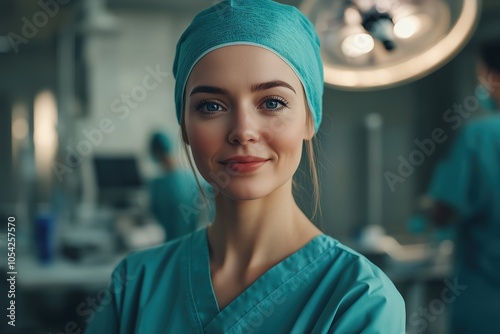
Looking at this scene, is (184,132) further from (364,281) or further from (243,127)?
(364,281)

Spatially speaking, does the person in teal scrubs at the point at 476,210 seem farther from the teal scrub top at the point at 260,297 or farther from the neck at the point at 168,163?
the neck at the point at 168,163

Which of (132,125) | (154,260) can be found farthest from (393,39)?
(132,125)

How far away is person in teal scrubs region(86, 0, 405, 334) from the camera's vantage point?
0.62 m

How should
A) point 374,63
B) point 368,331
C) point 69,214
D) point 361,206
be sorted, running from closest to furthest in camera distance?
point 368,331 → point 374,63 → point 69,214 → point 361,206

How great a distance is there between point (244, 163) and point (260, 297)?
193 mm

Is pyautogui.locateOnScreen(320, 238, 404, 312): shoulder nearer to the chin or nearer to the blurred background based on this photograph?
the chin

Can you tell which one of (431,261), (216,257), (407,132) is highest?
(407,132)

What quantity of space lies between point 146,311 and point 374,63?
1.71 ft

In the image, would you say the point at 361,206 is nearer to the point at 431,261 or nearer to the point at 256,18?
the point at 431,261

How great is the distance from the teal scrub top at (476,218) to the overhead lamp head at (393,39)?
0.84 m

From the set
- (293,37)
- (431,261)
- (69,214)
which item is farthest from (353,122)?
(293,37)

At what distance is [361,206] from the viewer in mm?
3451

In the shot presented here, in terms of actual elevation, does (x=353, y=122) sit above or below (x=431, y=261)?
above

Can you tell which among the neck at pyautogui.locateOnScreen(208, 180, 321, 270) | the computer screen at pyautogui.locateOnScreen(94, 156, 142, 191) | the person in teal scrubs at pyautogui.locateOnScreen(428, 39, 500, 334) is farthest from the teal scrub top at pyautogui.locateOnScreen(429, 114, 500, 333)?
the computer screen at pyautogui.locateOnScreen(94, 156, 142, 191)
